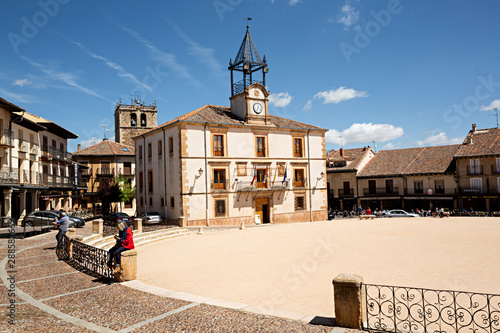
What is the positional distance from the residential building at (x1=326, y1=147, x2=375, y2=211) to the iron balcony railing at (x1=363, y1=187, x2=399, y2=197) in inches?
56.1

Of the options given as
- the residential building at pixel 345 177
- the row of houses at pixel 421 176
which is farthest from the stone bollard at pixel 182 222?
the row of houses at pixel 421 176

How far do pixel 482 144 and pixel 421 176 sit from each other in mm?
7908

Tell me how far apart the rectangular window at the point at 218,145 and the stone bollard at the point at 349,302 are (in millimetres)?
25714

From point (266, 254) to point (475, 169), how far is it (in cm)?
3910

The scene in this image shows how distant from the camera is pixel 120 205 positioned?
51781 millimetres

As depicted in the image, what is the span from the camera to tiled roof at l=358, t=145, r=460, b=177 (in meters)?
49.2

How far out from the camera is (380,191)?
5244cm

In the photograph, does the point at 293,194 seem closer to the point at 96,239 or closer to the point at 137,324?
the point at 96,239

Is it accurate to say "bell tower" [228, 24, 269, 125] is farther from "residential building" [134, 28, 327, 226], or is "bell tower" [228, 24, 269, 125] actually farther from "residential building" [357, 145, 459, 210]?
"residential building" [357, 145, 459, 210]

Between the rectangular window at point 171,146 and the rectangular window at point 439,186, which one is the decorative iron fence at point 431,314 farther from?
the rectangular window at point 439,186

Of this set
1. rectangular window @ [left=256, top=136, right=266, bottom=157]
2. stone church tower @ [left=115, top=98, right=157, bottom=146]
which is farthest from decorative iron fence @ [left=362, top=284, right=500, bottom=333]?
stone church tower @ [left=115, top=98, right=157, bottom=146]

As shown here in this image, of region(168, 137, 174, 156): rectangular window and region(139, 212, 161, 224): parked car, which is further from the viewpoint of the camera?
region(168, 137, 174, 156): rectangular window

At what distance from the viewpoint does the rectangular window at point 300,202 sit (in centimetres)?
3606

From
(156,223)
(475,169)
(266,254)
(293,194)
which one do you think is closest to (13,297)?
(266,254)
